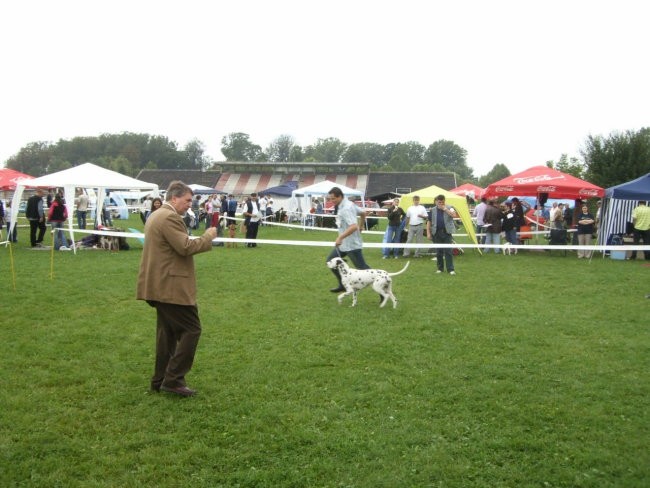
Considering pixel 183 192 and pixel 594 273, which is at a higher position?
pixel 183 192

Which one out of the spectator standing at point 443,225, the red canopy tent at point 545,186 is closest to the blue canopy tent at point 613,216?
the red canopy tent at point 545,186

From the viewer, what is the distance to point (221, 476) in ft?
11.6

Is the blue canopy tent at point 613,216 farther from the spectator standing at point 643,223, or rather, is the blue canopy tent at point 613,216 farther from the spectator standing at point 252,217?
the spectator standing at point 252,217

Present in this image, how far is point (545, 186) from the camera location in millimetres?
17281

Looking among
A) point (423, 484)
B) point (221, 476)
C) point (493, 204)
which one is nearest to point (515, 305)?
point (423, 484)

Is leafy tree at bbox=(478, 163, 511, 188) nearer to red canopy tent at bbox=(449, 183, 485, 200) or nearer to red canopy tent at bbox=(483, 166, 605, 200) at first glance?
red canopy tent at bbox=(449, 183, 485, 200)

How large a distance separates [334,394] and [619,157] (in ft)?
94.3

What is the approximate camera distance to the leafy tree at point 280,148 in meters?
124

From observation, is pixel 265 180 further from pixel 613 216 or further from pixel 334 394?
pixel 334 394

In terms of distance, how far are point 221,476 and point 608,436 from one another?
2.80 meters

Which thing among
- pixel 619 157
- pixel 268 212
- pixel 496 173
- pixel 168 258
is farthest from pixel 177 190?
pixel 496 173

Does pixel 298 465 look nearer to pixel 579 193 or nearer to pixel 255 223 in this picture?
pixel 255 223

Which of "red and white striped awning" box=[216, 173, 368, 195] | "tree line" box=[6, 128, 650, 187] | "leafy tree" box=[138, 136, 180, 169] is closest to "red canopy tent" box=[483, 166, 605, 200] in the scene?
"red and white striped awning" box=[216, 173, 368, 195]

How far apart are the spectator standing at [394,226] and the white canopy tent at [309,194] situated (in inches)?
341
